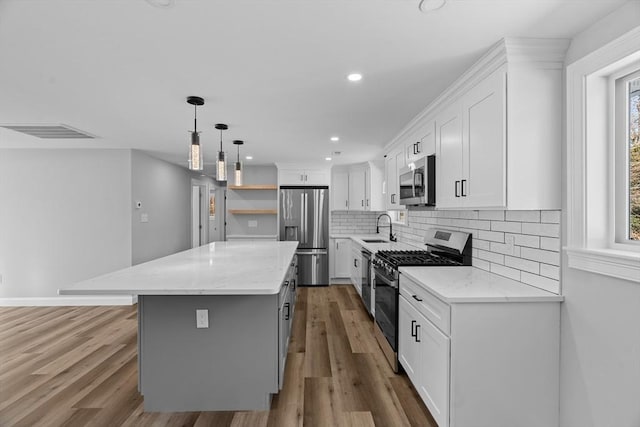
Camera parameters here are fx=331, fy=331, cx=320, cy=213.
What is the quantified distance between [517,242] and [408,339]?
104 centimetres

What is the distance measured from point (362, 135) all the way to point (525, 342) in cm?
279

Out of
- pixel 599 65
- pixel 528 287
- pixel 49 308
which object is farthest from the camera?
pixel 49 308

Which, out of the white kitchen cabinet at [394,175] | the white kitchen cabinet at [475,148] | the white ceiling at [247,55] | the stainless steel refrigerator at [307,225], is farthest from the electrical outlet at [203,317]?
the stainless steel refrigerator at [307,225]

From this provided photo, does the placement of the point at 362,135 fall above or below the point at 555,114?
above

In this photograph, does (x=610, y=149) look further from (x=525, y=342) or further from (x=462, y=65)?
(x=525, y=342)

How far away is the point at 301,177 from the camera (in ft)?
20.1

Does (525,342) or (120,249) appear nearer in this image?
(525,342)

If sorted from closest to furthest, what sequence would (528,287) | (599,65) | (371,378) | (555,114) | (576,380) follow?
(599,65)
(576,380)
(555,114)
(528,287)
(371,378)

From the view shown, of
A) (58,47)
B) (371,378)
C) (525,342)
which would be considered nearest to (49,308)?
(58,47)

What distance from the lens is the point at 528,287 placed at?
204 cm

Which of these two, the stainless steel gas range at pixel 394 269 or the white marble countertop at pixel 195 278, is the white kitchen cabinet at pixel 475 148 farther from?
the white marble countertop at pixel 195 278

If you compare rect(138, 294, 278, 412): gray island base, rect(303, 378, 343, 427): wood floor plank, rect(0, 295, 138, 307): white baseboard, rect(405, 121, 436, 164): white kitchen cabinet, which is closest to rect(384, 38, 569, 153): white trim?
rect(405, 121, 436, 164): white kitchen cabinet

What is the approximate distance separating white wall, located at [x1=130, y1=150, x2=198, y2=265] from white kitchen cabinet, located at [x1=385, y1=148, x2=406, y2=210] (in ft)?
12.3

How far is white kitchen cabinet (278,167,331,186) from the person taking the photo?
612 centimetres
